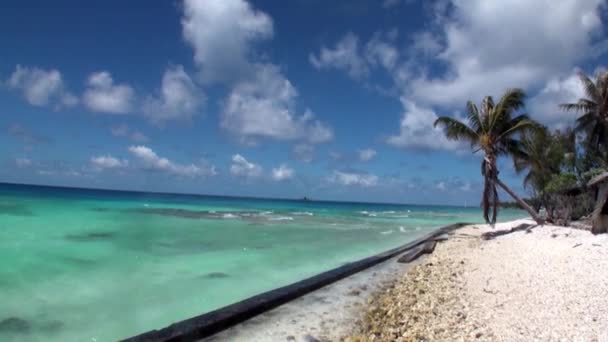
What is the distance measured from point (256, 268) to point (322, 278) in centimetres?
252

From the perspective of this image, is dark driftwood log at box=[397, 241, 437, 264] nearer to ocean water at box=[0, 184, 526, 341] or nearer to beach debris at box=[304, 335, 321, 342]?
ocean water at box=[0, 184, 526, 341]

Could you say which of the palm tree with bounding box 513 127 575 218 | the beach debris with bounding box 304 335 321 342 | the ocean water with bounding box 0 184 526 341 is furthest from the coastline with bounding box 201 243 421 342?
the palm tree with bounding box 513 127 575 218

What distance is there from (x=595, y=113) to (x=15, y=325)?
23112mm

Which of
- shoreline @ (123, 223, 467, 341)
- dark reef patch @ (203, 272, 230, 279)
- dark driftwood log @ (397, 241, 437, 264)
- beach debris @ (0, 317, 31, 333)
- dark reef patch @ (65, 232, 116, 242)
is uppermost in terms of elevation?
dark driftwood log @ (397, 241, 437, 264)

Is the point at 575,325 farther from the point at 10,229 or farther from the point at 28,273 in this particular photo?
the point at 10,229

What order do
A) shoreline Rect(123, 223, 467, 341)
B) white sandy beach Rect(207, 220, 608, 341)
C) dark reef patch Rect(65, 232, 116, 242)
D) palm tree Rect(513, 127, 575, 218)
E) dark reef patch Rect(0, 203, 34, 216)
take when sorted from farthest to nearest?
palm tree Rect(513, 127, 575, 218)
dark reef patch Rect(0, 203, 34, 216)
dark reef patch Rect(65, 232, 116, 242)
white sandy beach Rect(207, 220, 608, 341)
shoreline Rect(123, 223, 467, 341)

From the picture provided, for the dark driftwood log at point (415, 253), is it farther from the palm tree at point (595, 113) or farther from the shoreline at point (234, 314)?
the palm tree at point (595, 113)

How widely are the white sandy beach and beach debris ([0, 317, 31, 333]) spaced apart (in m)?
2.60

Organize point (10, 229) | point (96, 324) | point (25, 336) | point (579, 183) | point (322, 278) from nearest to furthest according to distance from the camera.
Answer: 1. point (25, 336)
2. point (96, 324)
3. point (322, 278)
4. point (10, 229)
5. point (579, 183)

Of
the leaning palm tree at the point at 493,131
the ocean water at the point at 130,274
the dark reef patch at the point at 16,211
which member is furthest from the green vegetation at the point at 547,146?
the dark reef patch at the point at 16,211

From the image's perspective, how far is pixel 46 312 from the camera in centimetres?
452

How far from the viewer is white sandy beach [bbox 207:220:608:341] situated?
10.5 ft

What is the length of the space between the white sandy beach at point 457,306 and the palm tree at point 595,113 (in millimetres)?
14915

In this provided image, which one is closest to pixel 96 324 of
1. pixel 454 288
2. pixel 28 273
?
pixel 28 273
